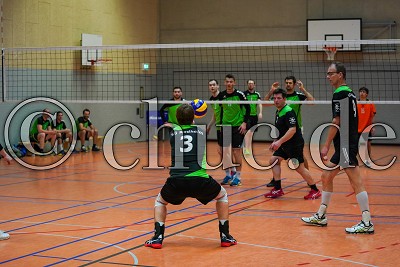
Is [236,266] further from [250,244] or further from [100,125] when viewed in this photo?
[100,125]

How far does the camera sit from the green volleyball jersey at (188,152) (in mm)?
7332

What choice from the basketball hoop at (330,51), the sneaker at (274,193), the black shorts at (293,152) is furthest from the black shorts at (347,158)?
the basketball hoop at (330,51)

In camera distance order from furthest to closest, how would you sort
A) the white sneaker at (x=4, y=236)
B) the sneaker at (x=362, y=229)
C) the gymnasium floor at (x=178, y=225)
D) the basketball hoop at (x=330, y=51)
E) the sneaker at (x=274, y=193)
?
the basketball hoop at (x=330, y=51)
the sneaker at (x=274, y=193)
the sneaker at (x=362, y=229)
the white sneaker at (x=4, y=236)
the gymnasium floor at (x=178, y=225)

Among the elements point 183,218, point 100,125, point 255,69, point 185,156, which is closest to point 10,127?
point 100,125

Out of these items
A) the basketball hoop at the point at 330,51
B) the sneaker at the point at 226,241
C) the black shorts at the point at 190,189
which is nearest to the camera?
the black shorts at the point at 190,189

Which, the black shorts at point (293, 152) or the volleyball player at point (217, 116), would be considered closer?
the black shorts at point (293, 152)

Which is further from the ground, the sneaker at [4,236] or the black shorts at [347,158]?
the black shorts at [347,158]

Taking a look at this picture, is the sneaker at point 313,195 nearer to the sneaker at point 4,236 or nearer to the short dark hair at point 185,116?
Result: the short dark hair at point 185,116

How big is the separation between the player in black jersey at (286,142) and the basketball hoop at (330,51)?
14.0 meters

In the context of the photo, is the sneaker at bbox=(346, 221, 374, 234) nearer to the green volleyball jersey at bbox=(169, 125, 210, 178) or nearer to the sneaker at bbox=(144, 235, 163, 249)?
the green volleyball jersey at bbox=(169, 125, 210, 178)

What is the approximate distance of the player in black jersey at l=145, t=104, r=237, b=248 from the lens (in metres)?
7.29

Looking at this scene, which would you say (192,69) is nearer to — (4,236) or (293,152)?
(293,152)

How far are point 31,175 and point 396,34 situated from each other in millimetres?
16199

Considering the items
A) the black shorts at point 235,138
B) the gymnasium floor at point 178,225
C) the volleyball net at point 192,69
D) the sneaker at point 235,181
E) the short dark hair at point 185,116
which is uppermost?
the volleyball net at point 192,69
